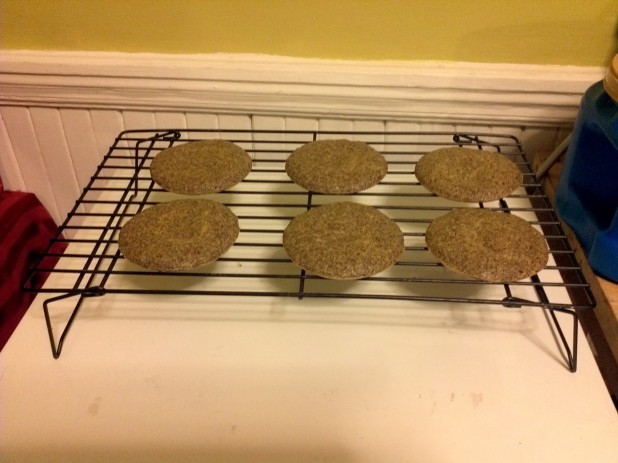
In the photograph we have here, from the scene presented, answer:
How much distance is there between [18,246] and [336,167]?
28.6 inches

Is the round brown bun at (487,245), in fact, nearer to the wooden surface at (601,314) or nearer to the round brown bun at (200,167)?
the wooden surface at (601,314)

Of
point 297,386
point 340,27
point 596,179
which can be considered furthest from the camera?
point 340,27

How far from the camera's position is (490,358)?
2.38 feet

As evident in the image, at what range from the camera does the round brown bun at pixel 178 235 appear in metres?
0.72

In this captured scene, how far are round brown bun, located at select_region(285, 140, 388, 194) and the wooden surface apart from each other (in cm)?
34

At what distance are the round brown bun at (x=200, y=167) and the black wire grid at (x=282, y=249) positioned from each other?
4 centimetres

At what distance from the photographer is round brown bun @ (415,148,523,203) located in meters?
0.85

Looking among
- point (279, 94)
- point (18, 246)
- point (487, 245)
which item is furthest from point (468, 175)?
point (18, 246)

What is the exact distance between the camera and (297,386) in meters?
0.69

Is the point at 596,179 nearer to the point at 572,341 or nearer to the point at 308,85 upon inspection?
the point at 572,341

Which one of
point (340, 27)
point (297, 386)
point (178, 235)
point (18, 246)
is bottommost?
point (18, 246)

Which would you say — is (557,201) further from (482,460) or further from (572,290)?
(482,460)

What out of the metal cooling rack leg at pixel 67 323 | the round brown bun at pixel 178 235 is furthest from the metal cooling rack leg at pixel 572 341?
the metal cooling rack leg at pixel 67 323

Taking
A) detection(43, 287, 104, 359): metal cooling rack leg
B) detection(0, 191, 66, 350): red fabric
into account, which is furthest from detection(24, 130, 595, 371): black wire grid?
detection(0, 191, 66, 350): red fabric
